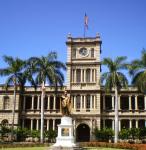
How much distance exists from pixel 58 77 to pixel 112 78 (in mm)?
7960

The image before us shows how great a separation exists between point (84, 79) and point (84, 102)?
4.15 m

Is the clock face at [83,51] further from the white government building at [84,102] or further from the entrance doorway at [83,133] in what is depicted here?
the entrance doorway at [83,133]

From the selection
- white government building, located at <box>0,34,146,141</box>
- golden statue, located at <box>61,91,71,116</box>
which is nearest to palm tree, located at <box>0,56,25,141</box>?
white government building, located at <box>0,34,146,141</box>

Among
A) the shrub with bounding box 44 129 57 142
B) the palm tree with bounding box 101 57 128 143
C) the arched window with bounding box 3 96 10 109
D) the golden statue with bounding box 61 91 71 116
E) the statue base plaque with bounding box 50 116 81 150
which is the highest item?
the palm tree with bounding box 101 57 128 143

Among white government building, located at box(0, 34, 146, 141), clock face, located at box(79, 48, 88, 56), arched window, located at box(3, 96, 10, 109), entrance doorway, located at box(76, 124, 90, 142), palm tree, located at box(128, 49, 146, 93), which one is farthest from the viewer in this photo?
arched window, located at box(3, 96, 10, 109)

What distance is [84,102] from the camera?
64188mm

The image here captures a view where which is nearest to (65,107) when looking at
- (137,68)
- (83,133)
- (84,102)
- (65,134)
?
(65,134)

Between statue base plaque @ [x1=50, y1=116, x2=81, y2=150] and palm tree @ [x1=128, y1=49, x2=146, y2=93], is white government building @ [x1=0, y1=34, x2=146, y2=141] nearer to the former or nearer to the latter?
palm tree @ [x1=128, y1=49, x2=146, y2=93]

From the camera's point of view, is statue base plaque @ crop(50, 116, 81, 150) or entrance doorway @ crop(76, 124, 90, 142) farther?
entrance doorway @ crop(76, 124, 90, 142)

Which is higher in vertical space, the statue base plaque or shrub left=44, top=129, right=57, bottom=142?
the statue base plaque

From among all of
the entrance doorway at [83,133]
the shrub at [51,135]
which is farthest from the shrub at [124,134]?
the shrub at [51,135]

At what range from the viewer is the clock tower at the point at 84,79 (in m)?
63.7

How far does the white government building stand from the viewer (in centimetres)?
6400

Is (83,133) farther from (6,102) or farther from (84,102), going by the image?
(6,102)
